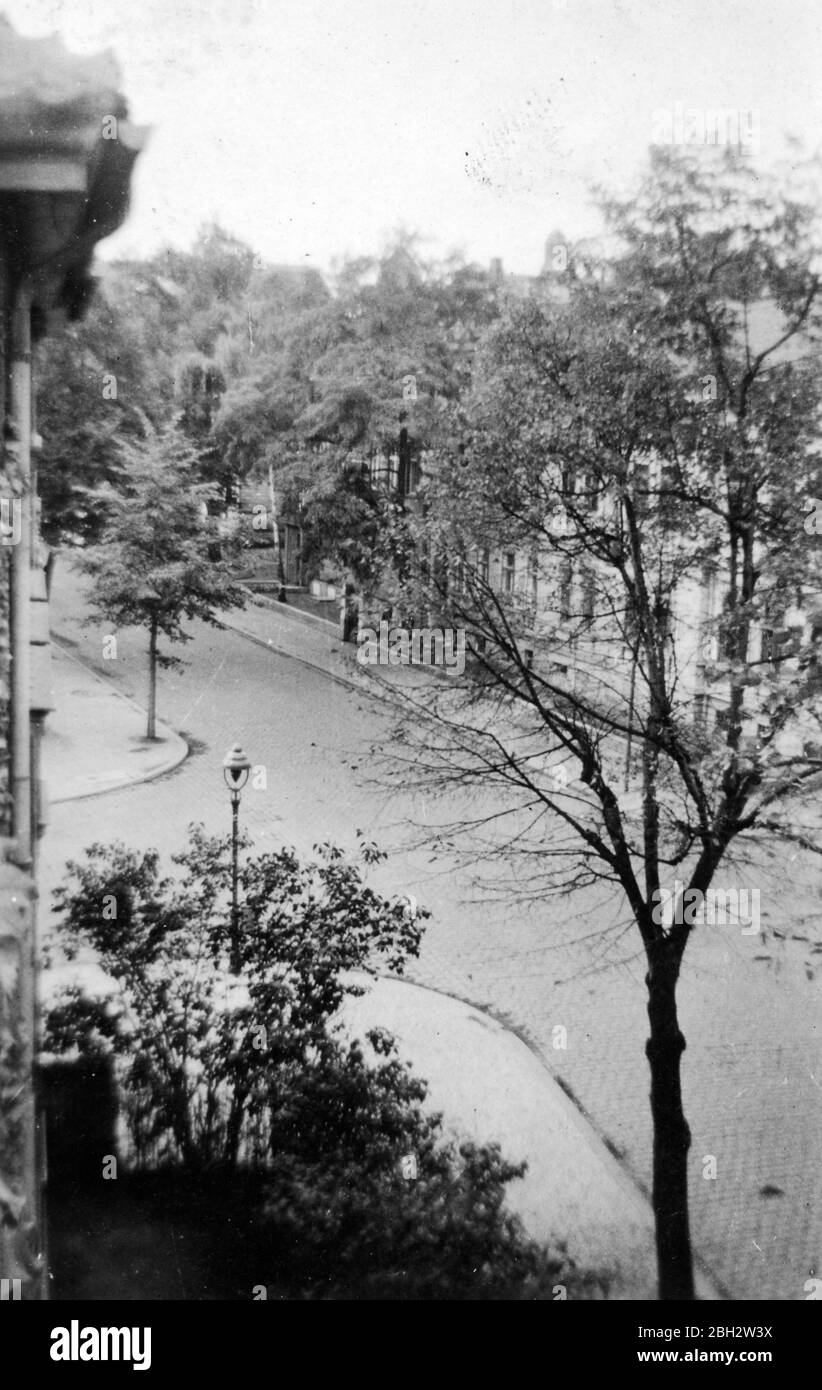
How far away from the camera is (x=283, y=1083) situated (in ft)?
20.3

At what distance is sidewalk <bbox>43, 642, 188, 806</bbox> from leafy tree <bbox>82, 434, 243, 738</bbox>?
0.92ft

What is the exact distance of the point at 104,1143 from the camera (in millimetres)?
5891

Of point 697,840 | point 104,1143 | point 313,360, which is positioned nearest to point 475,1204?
point 104,1143

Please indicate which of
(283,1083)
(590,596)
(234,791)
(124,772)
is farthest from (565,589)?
(283,1083)

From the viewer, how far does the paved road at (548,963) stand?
643 centimetres

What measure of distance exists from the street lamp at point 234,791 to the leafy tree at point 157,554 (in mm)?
840

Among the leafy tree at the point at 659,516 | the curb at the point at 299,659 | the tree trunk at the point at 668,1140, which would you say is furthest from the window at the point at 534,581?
the tree trunk at the point at 668,1140

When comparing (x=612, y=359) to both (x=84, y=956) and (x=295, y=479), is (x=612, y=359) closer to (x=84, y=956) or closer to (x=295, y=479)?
(x=295, y=479)

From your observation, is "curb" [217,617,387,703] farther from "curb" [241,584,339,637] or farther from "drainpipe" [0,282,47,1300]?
"drainpipe" [0,282,47,1300]

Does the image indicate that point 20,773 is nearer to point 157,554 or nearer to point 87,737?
point 87,737

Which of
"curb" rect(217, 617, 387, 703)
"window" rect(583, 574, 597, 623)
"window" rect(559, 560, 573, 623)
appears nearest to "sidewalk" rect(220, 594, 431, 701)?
"curb" rect(217, 617, 387, 703)

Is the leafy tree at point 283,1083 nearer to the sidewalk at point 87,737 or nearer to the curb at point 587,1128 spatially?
the sidewalk at point 87,737

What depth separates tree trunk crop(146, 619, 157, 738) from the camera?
6.73 meters

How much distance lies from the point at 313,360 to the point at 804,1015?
6.19 m
